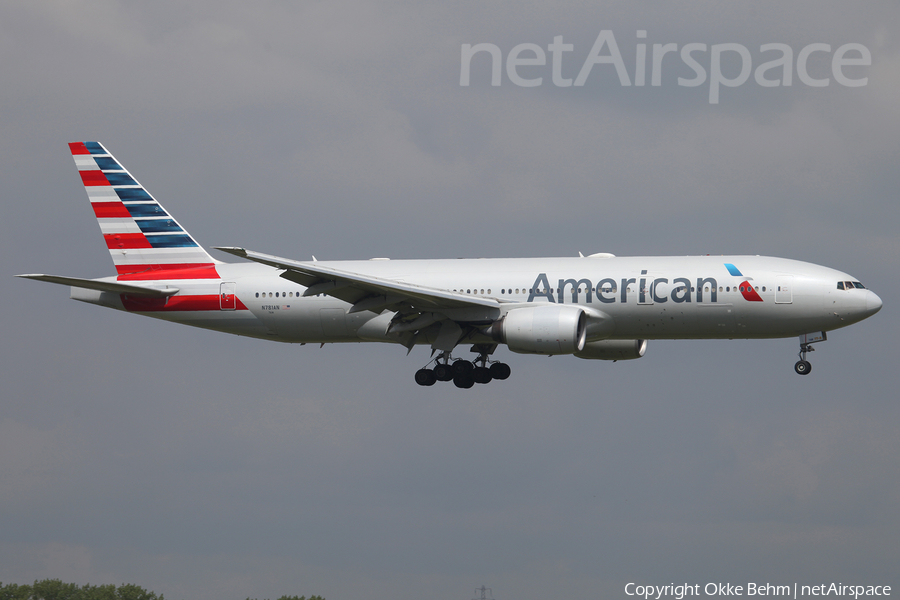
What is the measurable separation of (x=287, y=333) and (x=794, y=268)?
68.5 feet

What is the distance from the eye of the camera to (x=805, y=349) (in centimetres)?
4356

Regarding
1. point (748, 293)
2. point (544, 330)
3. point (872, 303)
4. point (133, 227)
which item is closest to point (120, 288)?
point (133, 227)

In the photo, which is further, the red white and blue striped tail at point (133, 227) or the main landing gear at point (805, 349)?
the red white and blue striped tail at point (133, 227)

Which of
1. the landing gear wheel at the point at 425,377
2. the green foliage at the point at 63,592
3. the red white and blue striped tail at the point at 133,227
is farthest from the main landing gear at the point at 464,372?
the green foliage at the point at 63,592

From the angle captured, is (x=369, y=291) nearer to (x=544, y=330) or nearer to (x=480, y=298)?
(x=480, y=298)

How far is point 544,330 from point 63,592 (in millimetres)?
73976

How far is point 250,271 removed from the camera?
4884cm

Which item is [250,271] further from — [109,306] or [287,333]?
[109,306]

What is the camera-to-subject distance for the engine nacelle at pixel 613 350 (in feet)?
160

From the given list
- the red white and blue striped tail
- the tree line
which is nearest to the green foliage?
the tree line

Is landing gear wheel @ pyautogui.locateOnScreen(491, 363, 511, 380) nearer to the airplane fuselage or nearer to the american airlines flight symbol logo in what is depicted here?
the airplane fuselage

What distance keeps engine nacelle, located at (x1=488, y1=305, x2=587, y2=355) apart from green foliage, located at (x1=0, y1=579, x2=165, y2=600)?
230ft

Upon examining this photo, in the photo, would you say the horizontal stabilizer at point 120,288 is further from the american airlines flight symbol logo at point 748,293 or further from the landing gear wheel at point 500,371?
the american airlines flight symbol logo at point 748,293

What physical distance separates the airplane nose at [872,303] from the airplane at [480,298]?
0.19 ft
